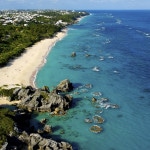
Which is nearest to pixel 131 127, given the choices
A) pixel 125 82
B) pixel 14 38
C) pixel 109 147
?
pixel 109 147

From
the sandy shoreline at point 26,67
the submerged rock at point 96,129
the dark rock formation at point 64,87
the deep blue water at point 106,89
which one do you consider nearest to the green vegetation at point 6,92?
the sandy shoreline at point 26,67

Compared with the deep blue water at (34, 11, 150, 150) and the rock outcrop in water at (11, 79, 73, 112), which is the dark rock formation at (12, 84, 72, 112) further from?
the deep blue water at (34, 11, 150, 150)

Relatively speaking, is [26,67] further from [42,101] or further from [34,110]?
[34,110]

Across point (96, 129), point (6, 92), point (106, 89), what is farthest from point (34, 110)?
point (106, 89)

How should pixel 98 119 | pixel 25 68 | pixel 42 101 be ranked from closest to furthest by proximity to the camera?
pixel 98 119 → pixel 42 101 → pixel 25 68

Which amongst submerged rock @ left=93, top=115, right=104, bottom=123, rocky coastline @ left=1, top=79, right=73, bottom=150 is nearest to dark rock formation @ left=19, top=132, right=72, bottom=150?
rocky coastline @ left=1, top=79, right=73, bottom=150

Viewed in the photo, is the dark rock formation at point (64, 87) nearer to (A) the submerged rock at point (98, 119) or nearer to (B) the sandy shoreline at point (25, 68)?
(B) the sandy shoreline at point (25, 68)
